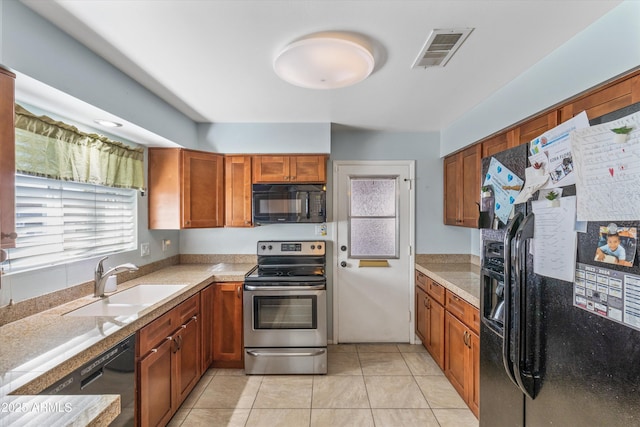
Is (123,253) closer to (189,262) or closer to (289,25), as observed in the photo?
(189,262)

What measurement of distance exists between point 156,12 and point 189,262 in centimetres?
251

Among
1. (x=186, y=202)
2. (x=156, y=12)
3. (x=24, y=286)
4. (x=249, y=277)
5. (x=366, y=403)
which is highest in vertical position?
(x=156, y=12)

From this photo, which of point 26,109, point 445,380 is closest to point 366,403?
point 445,380

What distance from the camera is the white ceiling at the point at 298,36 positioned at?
4.19ft

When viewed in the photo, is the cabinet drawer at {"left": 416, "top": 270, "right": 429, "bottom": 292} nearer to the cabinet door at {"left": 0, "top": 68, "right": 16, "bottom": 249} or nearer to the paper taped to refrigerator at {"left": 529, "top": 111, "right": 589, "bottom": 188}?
the paper taped to refrigerator at {"left": 529, "top": 111, "right": 589, "bottom": 188}

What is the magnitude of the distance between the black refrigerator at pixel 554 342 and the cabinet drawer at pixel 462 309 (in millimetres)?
600

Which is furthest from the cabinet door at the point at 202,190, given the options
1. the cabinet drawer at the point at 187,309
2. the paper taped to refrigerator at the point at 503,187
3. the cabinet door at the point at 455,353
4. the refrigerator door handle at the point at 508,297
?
the refrigerator door handle at the point at 508,297

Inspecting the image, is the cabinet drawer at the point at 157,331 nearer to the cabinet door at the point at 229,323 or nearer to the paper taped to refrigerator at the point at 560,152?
the cabinet door at the point at 229,323

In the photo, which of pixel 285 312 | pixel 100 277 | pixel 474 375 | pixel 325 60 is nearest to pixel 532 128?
pixel 325 60

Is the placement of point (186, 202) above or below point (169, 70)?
below

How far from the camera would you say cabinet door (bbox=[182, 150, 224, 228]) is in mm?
2758

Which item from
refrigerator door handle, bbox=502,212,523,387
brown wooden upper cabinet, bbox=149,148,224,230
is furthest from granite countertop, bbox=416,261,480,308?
brown wooden upper cabinet, bbox=149,148,224,230

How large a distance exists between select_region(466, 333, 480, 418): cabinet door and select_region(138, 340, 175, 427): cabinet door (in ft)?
6.79

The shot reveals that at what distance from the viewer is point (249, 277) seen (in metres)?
2.66
